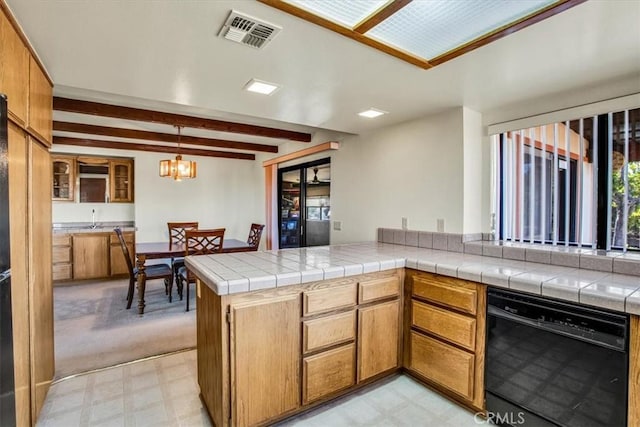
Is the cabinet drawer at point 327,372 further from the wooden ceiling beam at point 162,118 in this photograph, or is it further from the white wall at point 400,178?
the wooden ceiling beam at point 162,118

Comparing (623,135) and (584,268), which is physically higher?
(623,135)

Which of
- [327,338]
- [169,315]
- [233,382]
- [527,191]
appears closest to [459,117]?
[527,191]

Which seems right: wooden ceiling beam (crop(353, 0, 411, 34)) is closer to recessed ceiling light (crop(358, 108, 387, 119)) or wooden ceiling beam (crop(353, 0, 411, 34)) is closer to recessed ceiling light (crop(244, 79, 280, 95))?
recessed ceiling light (crop(244, 79, 280, 95))

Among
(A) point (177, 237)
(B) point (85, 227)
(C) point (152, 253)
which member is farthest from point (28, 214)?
(B) point (85, 227)

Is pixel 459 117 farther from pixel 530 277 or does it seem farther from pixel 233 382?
pixel 233 382

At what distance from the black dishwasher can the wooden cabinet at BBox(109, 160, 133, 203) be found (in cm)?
609

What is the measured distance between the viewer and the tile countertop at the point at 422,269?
5.07ft

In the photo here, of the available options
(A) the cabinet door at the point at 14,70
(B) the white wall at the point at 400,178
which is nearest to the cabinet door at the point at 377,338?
(B) the white wall at the point at 400,178

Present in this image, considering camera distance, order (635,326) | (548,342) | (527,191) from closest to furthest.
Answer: (635,326) < (548,342) < (527,191)

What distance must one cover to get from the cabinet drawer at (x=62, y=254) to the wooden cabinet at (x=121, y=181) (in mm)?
1090

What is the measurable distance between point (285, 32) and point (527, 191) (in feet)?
7.53

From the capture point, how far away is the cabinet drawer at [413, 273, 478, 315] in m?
1.97

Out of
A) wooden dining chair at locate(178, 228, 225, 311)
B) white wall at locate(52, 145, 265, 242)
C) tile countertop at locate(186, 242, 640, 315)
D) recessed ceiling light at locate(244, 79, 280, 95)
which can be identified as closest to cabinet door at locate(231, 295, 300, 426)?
tile countertop at locate(186, 242, 640, 315)

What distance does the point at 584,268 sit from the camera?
2039 millimetres
